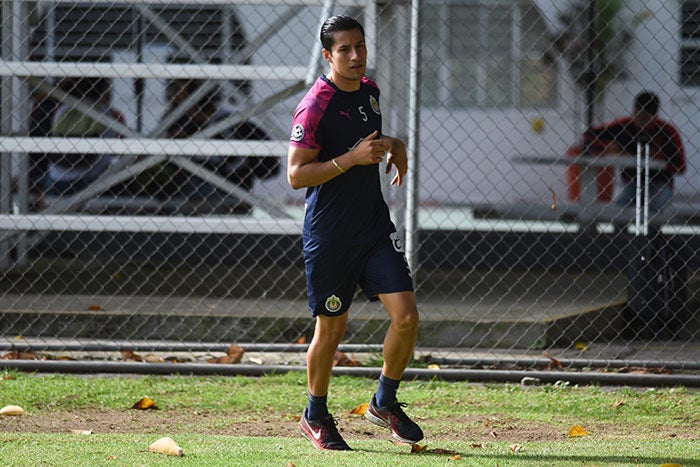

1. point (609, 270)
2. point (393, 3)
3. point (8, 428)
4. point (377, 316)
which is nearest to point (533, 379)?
point (377, 316)

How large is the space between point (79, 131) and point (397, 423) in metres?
6.94

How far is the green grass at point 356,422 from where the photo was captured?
14.1ft

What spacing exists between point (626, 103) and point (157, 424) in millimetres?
10265

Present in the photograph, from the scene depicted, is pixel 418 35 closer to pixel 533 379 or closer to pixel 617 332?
pixel 533 379

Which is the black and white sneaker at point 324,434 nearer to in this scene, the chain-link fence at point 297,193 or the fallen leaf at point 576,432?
the fallen leaf at point 576,432

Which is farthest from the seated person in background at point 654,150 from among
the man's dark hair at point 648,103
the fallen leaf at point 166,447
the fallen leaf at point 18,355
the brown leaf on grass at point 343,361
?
the fallen leaf at point 166,447

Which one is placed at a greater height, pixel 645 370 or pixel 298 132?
pixel 298 132

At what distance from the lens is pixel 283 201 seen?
14258 mm

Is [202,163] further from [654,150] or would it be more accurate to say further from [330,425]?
[330,425]

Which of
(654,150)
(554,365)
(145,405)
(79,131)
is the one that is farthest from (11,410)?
(654,150)

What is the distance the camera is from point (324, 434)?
14.9 feet

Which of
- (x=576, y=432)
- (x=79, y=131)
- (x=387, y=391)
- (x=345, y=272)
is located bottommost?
(x=576, y=432)

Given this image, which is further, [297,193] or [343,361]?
[297,193]

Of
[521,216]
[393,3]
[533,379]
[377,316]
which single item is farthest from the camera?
[521,216]
